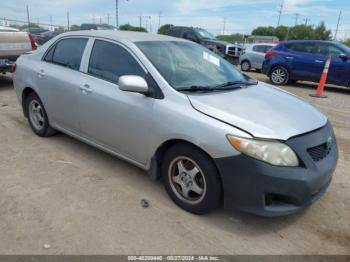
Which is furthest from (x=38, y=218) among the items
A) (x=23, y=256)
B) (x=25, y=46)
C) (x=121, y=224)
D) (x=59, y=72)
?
(x=25, y=46)

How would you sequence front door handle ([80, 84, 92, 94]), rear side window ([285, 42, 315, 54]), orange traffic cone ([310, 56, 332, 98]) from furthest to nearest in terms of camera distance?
rear side window ([285, 42, 315, 54])
orange traffic cone ([310, 56, 332, 98])
front door handle ([80, 84, 92, 94])

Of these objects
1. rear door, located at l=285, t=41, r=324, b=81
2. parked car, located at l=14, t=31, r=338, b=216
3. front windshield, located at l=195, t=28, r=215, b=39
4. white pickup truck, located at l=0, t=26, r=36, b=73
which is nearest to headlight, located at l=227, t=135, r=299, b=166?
parked car, located at l=14, t=31, r=338, b=216

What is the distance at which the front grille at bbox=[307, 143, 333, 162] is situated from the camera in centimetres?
289

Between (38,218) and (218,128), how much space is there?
1.84 meters

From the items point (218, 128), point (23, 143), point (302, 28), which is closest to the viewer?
point (218, 128)

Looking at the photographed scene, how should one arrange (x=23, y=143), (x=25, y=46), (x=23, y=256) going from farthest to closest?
(x=25, y=46), (x=23, y=143), (x=23, y=256)

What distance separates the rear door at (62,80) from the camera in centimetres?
416

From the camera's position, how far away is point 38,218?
306 cm

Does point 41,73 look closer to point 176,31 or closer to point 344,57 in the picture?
point 344,57

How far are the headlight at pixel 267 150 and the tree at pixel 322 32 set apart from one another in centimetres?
7556

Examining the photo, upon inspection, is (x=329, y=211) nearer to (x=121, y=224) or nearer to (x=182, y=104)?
(x=182, y=104)

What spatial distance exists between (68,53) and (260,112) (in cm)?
276

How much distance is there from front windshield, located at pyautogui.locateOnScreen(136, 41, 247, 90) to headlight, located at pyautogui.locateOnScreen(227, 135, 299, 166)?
92 centimetres

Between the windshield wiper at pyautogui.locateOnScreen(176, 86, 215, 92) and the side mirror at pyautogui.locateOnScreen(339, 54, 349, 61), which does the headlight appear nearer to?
the windshield wiper at pyautogui.locateOnScreen(176, 86, 215, 92)
